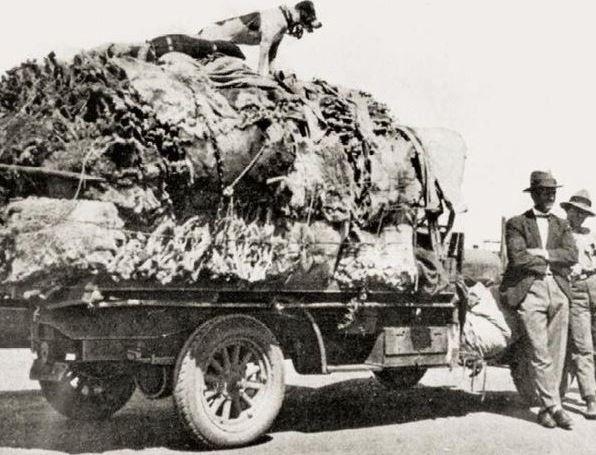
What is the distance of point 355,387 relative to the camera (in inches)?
449

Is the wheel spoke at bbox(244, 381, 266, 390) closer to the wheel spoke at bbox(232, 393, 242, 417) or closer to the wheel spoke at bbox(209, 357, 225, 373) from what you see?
the wheel spoke at bbox(232, 393, 242, 417)

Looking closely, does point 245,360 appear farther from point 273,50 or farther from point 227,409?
point 273,50

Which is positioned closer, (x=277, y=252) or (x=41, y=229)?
(x=41, y=229)

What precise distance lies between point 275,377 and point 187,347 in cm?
95

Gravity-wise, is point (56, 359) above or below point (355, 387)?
above

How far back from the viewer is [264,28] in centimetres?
967

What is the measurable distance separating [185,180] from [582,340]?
17.3 feet

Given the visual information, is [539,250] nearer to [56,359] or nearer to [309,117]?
[309,117]

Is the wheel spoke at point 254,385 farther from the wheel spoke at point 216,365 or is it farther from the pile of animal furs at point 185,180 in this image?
the pile of animal furs at point 185,180

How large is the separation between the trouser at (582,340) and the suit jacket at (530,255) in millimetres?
519

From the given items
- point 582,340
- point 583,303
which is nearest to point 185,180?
point 582,340

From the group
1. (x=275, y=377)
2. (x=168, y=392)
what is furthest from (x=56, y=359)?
(x=275, y=377)

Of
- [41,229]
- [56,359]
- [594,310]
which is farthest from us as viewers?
[594,310]

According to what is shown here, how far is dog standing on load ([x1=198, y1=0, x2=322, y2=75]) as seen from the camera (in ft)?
31.5
